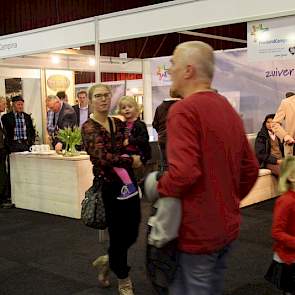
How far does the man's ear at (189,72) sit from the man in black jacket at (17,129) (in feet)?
17.1

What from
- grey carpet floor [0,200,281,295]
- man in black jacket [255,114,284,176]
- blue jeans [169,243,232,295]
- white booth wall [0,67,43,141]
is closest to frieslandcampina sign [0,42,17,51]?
grey carpet floor [0,200,281,295]

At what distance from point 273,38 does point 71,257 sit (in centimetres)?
246

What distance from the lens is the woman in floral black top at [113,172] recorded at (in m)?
2.78

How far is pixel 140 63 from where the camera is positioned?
946 centimetres

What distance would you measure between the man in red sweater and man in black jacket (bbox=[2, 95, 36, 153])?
5203mm

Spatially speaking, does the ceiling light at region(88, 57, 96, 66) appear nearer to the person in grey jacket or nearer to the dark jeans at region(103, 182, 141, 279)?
→ the person in grey jacket

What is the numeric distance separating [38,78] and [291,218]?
757cm

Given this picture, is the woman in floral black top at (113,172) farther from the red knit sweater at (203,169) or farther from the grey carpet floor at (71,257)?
the red knit sweater at (203,169)

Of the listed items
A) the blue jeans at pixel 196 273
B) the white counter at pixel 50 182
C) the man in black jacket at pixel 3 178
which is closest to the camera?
the blue jeans at pixel 196 273

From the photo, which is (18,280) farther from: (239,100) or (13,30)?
(13,30)

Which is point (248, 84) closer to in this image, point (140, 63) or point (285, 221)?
point (140, 63)

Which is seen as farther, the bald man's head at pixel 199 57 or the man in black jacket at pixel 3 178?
the man in black jacket at pixel 3 178

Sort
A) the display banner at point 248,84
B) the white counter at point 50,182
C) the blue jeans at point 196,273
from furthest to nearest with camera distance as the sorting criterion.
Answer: the display banner at point 248,84
the white counter at point 50,182
the blue jeans at point 196,273

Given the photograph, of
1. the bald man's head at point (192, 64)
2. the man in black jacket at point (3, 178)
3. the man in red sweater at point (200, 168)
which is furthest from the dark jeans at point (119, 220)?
the man in black jacket at point (3, 178)
